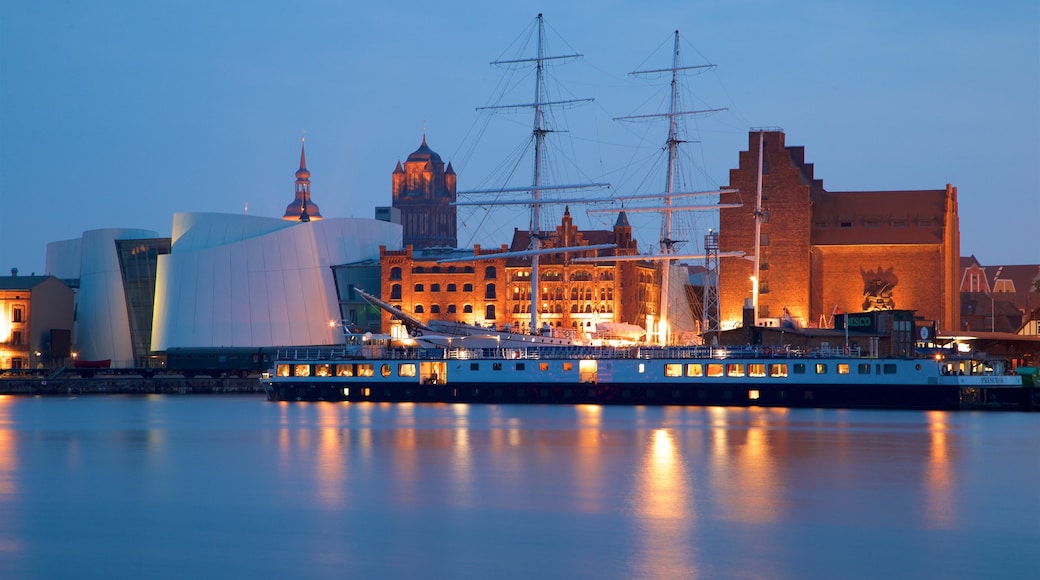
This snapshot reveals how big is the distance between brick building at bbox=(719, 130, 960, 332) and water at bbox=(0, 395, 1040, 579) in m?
33.2

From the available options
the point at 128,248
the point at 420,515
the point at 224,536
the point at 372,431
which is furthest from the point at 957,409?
the point at 128,248

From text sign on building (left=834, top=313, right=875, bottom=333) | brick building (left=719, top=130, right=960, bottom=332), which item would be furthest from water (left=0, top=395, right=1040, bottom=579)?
brick building (left=719, top=130, right=960, bottom=332)

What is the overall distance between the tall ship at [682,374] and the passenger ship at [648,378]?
0.05 m

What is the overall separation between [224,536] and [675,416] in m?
35.5

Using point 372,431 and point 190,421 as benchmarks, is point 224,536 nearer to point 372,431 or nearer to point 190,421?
point 372,431

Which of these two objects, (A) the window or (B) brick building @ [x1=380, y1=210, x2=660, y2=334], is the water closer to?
(A) the window

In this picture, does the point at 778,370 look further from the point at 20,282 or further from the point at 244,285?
the point at 20,282

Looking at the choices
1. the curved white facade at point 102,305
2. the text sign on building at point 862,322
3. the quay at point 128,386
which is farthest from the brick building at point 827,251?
the curved white facade at point 102,305

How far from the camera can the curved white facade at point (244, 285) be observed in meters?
104

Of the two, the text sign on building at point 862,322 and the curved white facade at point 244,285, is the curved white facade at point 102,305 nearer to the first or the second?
the curved white facade at point 244,285

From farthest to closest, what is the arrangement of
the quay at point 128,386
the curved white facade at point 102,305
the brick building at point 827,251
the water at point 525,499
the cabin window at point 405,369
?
the curved white facade at point 102,305 < the quay at point 128,386 < the brick building at point 827,251 < the cabin window at point 405,369 < the water at point 525,499

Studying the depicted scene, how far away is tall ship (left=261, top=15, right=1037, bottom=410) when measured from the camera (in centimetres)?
6512

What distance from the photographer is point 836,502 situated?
32656mm

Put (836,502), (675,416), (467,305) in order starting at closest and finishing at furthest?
1. (836,502)
2. (675,416)
3. (467,305)
